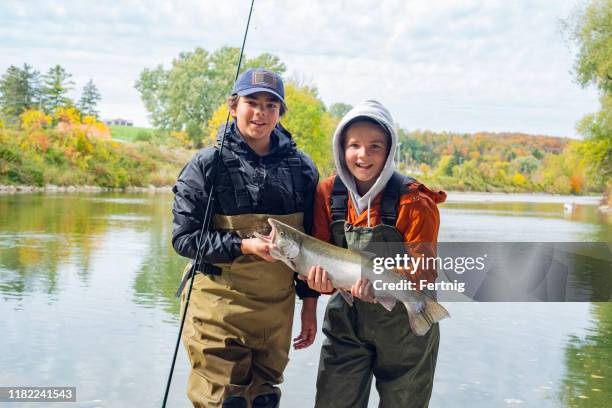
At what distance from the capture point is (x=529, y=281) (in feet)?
19.8

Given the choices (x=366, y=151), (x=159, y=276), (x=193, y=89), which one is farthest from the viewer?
(x=193, y=89)

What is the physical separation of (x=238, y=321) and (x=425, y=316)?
0.89 meters

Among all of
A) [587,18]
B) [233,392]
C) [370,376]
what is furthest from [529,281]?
[587,18]

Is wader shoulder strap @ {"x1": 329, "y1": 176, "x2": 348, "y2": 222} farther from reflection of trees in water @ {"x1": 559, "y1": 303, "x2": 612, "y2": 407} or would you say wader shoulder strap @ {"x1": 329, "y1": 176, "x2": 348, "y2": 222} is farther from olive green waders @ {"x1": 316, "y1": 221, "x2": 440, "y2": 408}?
reflection of trees in water @ {"x1": 559, "y1": 303, "x2": 612, "y2": 407}

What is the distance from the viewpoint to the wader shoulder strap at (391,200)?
320cm

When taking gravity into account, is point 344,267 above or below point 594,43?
below

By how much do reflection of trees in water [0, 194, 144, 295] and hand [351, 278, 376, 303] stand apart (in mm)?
6877

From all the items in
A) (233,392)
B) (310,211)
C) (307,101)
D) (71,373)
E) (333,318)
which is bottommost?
(71,373)

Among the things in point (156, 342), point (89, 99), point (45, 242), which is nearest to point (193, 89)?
point (89, 99)

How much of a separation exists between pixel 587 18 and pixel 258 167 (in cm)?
→ 3843

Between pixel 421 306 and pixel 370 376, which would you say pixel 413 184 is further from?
pixel 370 376

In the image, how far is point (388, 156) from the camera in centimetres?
331

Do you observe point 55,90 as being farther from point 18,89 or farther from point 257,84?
point 257,84

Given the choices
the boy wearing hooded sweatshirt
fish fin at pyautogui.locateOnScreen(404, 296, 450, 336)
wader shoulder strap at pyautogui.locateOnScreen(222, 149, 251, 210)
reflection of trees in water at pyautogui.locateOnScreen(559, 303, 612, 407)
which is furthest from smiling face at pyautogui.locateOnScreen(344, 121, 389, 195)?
reflection of trees in water at pyautogui.locateOnScreen(559, 303, 612, 407)
